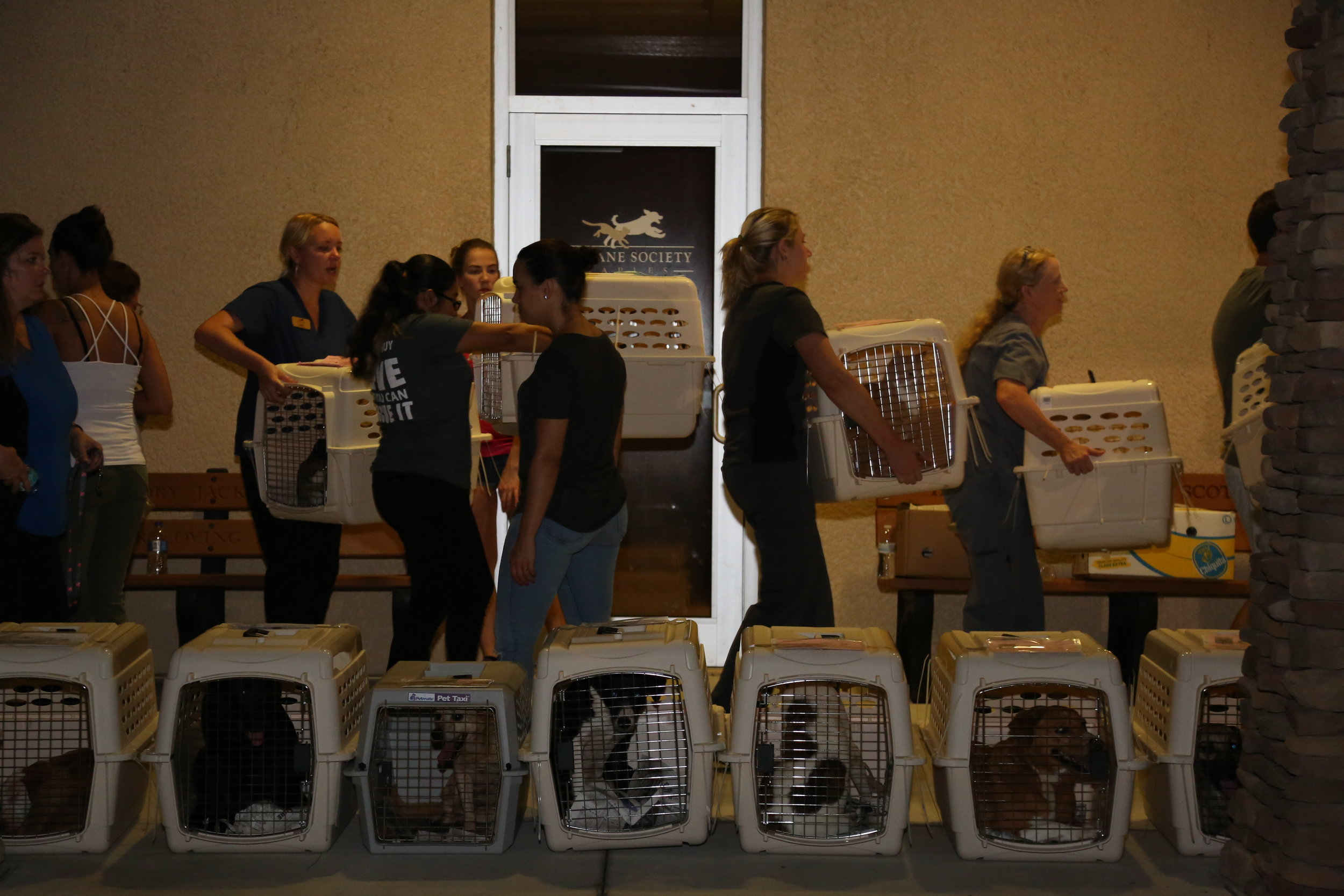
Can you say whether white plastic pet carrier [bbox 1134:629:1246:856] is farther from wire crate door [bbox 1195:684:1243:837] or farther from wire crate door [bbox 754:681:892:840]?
wire crate door [bbox 754:681:892:840]

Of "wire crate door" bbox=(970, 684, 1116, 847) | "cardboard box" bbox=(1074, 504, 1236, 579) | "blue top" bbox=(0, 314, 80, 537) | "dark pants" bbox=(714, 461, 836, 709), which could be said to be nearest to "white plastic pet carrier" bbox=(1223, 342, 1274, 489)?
"wire crate door" bbox=(970, 684, 1116, 847)

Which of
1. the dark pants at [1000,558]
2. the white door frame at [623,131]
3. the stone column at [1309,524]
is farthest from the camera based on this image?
the white door frame at [623,131]

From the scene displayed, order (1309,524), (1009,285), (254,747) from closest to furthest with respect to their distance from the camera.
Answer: (1309,524) < (254,747) < (1009,285)

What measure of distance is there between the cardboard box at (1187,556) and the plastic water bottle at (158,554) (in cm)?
388

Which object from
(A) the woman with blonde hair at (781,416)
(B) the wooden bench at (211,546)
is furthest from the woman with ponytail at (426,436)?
(B) the wooden bench at (211,546)

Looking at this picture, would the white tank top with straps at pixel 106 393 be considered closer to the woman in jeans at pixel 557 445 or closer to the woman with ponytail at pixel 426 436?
the woman with ponytail at pixel 426 436

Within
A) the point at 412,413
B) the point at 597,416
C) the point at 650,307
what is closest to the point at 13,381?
the point at 412,413

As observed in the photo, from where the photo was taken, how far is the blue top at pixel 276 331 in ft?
13.0

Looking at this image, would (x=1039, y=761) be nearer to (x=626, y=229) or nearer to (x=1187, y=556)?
(x=1187, y=556)

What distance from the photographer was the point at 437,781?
3.04 meters

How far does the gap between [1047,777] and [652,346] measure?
1741 mm

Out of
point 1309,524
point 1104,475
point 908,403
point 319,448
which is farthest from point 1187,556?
point 319,448

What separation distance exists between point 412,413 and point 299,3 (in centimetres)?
276

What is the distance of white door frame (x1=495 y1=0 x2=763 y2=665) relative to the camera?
17.6ft
